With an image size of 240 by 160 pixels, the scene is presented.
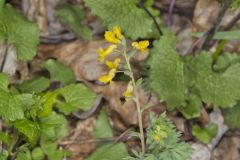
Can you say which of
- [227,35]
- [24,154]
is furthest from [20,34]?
[227,35]

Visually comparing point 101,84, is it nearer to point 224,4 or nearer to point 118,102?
point 118,102

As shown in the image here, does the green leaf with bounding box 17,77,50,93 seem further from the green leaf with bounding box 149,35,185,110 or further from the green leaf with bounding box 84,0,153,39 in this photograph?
the green leaf with bounding box 149,35,185,110

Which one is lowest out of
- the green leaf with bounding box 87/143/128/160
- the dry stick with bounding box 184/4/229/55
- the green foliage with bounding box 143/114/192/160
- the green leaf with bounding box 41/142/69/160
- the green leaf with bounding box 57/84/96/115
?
the green leaf with bounding box 87/143/128/160

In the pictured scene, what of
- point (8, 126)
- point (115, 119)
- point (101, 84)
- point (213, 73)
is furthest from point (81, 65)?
point (213, 73)

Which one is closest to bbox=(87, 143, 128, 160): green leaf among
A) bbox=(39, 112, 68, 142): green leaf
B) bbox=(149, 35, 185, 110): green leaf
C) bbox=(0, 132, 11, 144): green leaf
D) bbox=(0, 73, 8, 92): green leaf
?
bbox=(39, 112, 68, 142): green leaf

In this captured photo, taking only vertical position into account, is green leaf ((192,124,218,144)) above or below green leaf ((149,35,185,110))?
below

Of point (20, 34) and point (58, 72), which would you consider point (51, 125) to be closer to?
point (58, 72)

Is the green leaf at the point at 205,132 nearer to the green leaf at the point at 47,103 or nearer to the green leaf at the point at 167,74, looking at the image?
the green leaf at the point at 167,74
